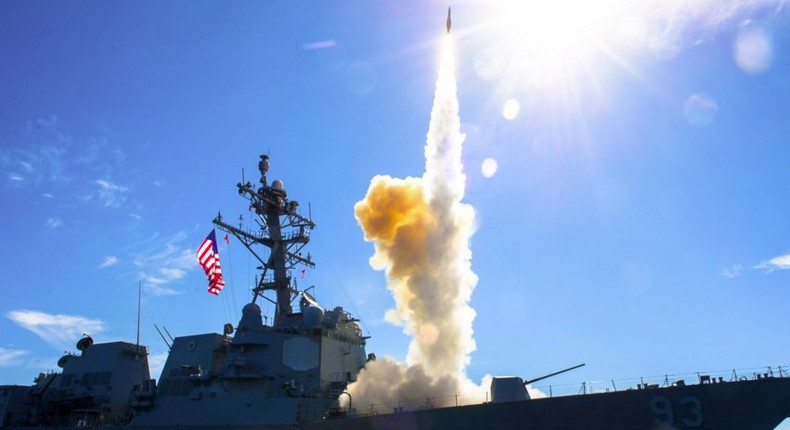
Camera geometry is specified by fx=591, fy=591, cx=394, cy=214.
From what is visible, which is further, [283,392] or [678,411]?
[283,392]

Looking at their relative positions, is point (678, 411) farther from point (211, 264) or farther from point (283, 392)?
point (211, 264)

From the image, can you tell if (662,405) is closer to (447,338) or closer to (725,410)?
(725,410)

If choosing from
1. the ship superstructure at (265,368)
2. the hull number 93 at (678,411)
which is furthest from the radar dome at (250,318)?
the hull number 93 at (678,411)

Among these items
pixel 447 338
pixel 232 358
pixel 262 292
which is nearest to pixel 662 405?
pixel 447 338

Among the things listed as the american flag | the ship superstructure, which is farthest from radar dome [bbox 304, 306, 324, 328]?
the american flag

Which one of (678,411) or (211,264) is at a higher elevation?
(211,264)

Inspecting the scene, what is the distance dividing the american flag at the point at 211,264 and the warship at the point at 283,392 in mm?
1370

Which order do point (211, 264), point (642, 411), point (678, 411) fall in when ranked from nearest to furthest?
1. point (678, 411)
2. point (642, 411)
3. point (211, 264)

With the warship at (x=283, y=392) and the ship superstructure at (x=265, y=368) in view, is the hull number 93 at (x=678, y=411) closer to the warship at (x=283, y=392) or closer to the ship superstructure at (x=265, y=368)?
the warship at (x=283, y=392)

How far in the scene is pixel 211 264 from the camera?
22672 mm

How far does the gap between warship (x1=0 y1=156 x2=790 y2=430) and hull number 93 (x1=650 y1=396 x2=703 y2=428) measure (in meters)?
0.02

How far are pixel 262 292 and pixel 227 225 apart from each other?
324 centimetres

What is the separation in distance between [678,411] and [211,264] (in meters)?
16.6

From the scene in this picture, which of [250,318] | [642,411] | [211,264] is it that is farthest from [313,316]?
[642,411]
